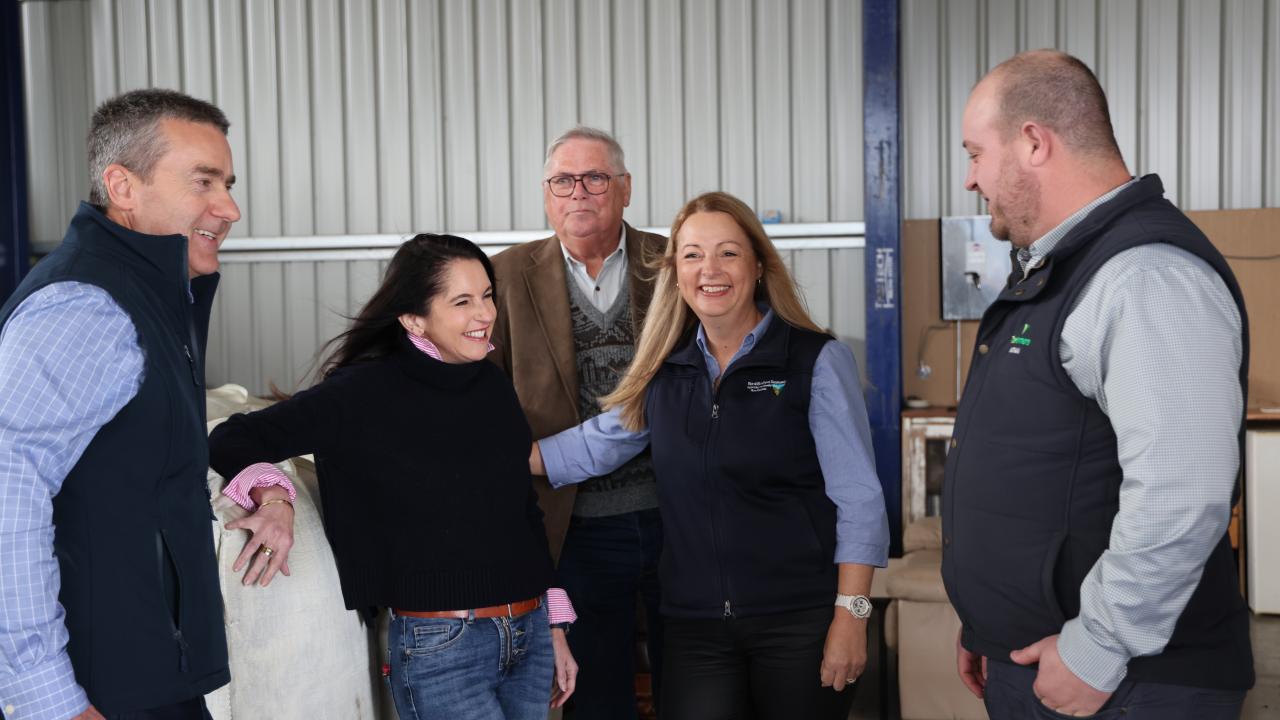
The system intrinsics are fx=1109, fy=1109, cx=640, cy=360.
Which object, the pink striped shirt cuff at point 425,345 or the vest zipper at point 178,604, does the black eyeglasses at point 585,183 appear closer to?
the pink striped shirt cuff at point 425,345

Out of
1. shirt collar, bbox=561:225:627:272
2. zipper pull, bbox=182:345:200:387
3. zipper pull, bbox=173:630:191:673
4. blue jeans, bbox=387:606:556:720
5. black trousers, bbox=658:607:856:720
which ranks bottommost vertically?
black trousers, bbox=658:607:856:720

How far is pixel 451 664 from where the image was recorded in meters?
2.00

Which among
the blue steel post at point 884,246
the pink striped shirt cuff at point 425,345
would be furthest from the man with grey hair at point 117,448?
the blue steel post at point 884,246

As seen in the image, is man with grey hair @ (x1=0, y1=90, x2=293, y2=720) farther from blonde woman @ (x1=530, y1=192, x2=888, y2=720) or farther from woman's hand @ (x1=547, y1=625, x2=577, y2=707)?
blonde woman @ (x1=530, y1=192, x2=888, y2=720)

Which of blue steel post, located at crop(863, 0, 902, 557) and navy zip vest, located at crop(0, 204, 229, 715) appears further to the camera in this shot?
blue steel post, located at crop(863, 0, 902, 557)

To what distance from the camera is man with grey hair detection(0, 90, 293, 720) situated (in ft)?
4.56

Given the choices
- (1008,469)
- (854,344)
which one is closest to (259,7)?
(854,344)

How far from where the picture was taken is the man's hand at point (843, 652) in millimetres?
2320

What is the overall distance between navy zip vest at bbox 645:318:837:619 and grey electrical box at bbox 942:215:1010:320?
417 cm

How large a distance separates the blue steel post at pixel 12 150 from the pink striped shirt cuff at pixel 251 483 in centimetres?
569

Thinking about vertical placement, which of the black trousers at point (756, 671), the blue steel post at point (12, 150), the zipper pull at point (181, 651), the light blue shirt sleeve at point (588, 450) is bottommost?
the black trousers at point (756, 671)

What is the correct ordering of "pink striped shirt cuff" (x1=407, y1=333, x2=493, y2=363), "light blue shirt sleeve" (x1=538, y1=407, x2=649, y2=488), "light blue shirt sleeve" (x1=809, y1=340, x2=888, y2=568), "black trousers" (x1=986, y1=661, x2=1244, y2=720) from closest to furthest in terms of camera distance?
1. "black trousers" (x1=986, y1=661, x2=1244, y2=720)
2. "pink striped shirt cuff" (x1=407, y1=333, x2=493, y2=363)
3. "light blue shirt sleeve" (x1=809, y1=340, x2=888, y2=568)
4. "light blue shirt sleeve" (x1=538, y1=407, x2=649, y2=488)

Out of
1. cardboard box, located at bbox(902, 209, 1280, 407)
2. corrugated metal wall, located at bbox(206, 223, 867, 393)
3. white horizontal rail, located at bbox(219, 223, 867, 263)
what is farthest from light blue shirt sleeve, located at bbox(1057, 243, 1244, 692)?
corrugated metal wall, located at bbox(206, 223, 867, 393)

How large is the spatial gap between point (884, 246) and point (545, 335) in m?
3.59
